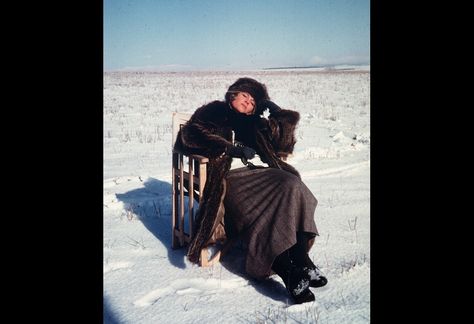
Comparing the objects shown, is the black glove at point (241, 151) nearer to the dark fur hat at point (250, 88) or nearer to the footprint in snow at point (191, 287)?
the dark fur hat at point (250, 88)

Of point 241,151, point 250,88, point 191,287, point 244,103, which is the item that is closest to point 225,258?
point 191,287

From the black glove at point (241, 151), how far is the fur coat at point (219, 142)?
35 mm

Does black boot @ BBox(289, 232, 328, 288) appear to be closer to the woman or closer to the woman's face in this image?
the woman

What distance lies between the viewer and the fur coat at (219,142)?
309 cm

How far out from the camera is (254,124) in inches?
130

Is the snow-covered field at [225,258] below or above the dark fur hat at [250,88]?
below

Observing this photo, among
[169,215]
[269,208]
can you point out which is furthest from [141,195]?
[269,208]

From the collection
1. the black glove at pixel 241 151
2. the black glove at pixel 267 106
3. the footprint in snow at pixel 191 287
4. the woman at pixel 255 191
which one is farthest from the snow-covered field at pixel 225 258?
the black glove at pixel 241 151

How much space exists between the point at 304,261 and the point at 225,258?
74 cm

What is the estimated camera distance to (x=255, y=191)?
302cm

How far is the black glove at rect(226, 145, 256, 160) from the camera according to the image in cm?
307
